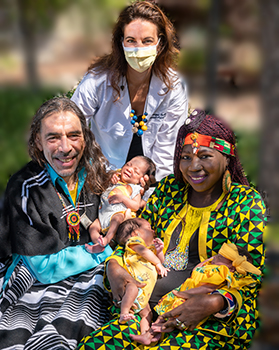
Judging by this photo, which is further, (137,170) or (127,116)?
(127,116)

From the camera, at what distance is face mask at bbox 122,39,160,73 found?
186 inches

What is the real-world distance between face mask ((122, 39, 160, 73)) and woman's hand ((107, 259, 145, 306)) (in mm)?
2245

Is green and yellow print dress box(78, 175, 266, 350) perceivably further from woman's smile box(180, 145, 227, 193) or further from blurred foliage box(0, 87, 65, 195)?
blurred foliage box(0, 87, 65, 195)

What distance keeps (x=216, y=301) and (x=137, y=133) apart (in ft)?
8.69

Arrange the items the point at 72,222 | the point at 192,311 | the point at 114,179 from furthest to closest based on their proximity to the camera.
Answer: the point at 114,179, the point at 72,222, the point at 192,311

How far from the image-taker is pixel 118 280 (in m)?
3.25

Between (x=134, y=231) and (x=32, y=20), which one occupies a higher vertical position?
→ (x=32, y=20)

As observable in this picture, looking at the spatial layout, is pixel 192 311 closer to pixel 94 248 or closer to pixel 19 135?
pixel 94 248

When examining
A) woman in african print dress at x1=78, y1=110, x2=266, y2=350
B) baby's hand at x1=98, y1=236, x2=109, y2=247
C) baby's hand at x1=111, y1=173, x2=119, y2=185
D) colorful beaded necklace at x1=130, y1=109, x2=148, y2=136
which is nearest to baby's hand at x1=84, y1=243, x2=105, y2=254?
baby's hand at x1=98, y1=236, x2=109, y2=247

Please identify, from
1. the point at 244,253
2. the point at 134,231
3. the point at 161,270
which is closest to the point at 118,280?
the point at 161,270

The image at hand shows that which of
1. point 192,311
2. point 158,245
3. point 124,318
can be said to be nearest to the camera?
point 192,311

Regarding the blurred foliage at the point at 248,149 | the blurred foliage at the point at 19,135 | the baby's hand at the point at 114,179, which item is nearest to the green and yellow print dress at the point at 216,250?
the baby's hand at the point at 114,179

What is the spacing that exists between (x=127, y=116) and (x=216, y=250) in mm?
2283

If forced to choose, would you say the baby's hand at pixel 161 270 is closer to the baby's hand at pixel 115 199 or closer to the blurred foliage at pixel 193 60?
the baby's hand at pixel 115 199
